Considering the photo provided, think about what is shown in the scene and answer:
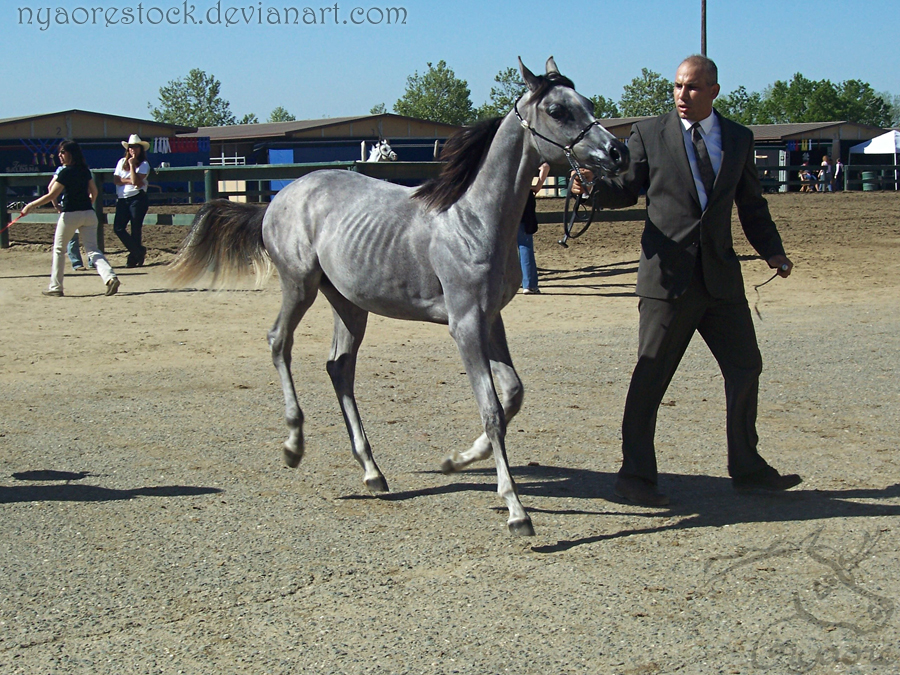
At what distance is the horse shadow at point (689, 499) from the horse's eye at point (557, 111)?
6.32ft

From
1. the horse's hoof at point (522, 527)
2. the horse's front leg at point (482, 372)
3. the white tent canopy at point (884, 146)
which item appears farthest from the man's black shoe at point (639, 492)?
the white tent canopy at point (884, 146)

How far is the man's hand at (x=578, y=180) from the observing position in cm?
454

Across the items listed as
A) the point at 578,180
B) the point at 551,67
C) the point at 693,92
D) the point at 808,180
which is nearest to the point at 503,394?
the point at 578,180

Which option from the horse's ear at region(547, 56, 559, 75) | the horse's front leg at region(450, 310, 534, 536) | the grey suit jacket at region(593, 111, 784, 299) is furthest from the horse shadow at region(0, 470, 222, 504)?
the horse's ear at region(547, 56, 559, 75)

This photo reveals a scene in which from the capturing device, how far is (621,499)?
16.3 ft

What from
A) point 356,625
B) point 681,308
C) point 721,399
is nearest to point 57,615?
point 356,625

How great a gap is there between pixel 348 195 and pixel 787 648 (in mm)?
3343

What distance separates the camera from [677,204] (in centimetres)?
470

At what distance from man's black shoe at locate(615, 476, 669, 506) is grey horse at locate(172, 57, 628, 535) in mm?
673

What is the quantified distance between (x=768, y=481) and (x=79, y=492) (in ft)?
11.8

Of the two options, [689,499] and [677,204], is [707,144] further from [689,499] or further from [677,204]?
[689,499]

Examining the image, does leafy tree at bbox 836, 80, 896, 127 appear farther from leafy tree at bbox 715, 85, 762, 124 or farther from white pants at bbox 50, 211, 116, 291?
white pants at bbox 50, 211, 116, 291

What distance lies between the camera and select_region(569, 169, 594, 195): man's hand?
454 centimetres

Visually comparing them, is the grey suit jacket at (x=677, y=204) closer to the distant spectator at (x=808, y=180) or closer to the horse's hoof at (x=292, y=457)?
the horse's hoof at (x=292, y=457)
